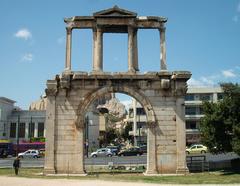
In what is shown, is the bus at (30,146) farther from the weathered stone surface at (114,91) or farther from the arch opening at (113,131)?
the weathered stone surface at (114,91)

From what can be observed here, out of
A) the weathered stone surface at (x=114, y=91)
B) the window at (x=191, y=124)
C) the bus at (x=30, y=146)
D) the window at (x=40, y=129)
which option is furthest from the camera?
the window at (x=40, y=129)

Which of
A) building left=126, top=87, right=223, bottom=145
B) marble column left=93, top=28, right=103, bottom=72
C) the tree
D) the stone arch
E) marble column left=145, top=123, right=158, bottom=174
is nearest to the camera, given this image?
marble column left=145, top=123, right=158, bottom=174

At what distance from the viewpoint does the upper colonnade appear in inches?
1059

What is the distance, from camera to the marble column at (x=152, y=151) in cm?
2579

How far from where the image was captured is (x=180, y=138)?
26.1m

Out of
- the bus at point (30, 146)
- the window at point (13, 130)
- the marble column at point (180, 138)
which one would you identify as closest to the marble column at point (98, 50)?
the marble column at point (180, 138)

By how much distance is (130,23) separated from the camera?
27.0 meters

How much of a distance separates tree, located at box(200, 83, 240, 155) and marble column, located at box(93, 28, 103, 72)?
897 centimetres

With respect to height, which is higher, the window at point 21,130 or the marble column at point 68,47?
the marble column at point 68,47

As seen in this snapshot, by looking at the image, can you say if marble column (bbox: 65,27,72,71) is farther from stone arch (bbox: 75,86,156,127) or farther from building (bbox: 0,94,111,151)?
building (bbox: 0,94,111,151)

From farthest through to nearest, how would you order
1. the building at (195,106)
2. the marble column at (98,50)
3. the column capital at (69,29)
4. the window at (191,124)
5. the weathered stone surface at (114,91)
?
the window at (191,124) → the building at (195,106) → the column capital at (69,29) → the marble column at (98,50) → the weathered stone surface at (114,91)

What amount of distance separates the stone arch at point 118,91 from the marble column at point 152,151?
488mm

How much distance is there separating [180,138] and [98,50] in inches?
333

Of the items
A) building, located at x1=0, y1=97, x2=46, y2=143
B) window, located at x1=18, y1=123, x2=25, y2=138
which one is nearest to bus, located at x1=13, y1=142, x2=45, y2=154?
building, located at x1=0, y1=97, x2=46, y2=143
